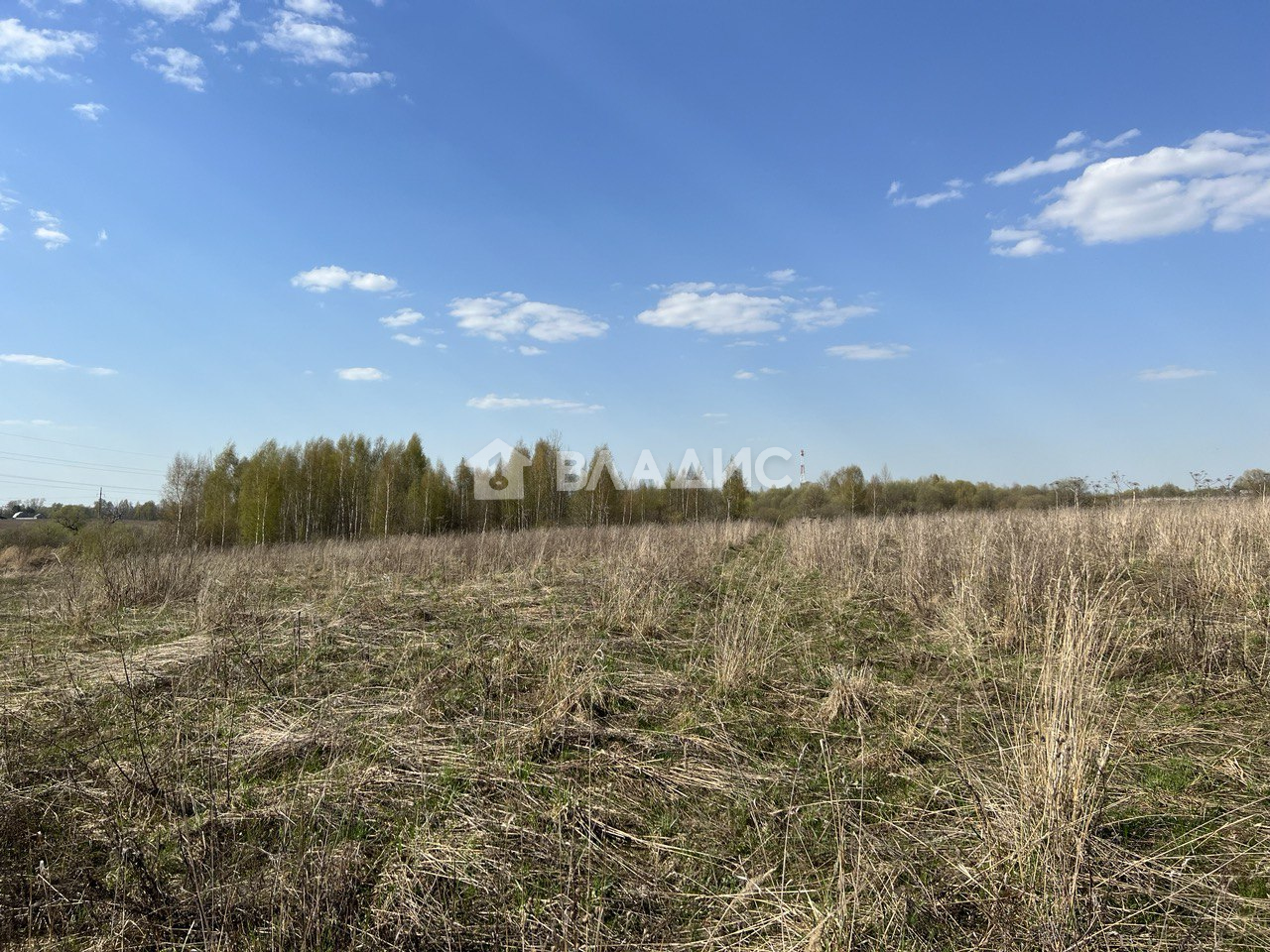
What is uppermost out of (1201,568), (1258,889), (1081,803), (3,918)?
(1201,568)

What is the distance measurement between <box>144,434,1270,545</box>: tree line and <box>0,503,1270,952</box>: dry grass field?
1939cm

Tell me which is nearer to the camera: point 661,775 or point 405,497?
point 661,775

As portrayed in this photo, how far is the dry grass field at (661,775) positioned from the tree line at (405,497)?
763 inches

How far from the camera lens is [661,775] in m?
3.10

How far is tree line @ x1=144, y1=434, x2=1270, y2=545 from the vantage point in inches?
1032

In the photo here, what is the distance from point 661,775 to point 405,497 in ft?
87.7

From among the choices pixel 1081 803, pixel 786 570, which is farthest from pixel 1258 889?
pixel 786 570

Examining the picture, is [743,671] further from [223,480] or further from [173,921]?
[223,480]

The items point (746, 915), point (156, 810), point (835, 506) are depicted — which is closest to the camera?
point (746, 915)

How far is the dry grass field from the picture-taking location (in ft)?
6.99

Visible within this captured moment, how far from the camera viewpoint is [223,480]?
27125mm

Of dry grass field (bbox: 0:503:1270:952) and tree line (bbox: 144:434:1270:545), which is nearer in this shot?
dry grass field (bbox: 0:503:1270:952)

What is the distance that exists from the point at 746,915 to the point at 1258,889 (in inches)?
63.6

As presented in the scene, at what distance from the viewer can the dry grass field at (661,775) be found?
2.13 m
